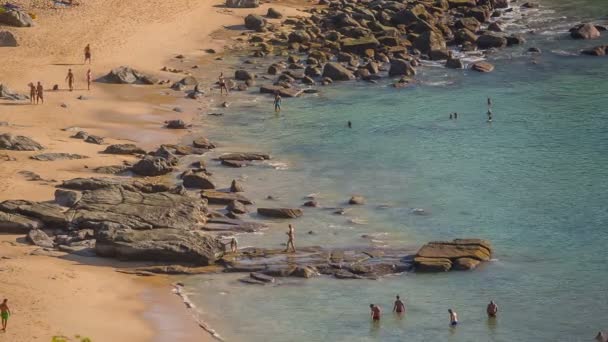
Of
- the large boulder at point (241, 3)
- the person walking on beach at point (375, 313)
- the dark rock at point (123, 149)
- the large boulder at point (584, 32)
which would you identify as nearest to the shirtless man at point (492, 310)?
the person walking on beach at point (375, 313)

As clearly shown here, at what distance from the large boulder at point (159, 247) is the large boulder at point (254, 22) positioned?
47.2 meters

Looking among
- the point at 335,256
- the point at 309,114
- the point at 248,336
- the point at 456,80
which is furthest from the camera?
the point at 456,80

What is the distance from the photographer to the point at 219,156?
60.2 m

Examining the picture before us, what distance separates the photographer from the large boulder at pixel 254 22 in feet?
296

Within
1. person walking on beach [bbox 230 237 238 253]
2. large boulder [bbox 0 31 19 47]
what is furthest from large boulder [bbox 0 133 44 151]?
large boulder [bbox 0 31 19 47]

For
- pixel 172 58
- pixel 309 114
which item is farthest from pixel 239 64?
pixel 309 114

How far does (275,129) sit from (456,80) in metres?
16.4

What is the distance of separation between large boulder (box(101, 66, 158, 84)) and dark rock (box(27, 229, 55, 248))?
93.2 feet

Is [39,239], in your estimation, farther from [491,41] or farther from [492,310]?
[491,41]

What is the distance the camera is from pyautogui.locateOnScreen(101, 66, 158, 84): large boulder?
2876 inches

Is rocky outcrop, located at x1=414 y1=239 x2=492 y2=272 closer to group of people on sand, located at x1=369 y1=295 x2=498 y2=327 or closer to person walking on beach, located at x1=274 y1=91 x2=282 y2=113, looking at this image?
group of people on sand, located at x1=369 y1=295 x2=498 y2=327

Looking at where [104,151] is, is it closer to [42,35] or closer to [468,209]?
[468,209]

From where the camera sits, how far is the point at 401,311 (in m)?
41.1

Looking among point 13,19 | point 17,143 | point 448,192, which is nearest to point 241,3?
point 13,19
